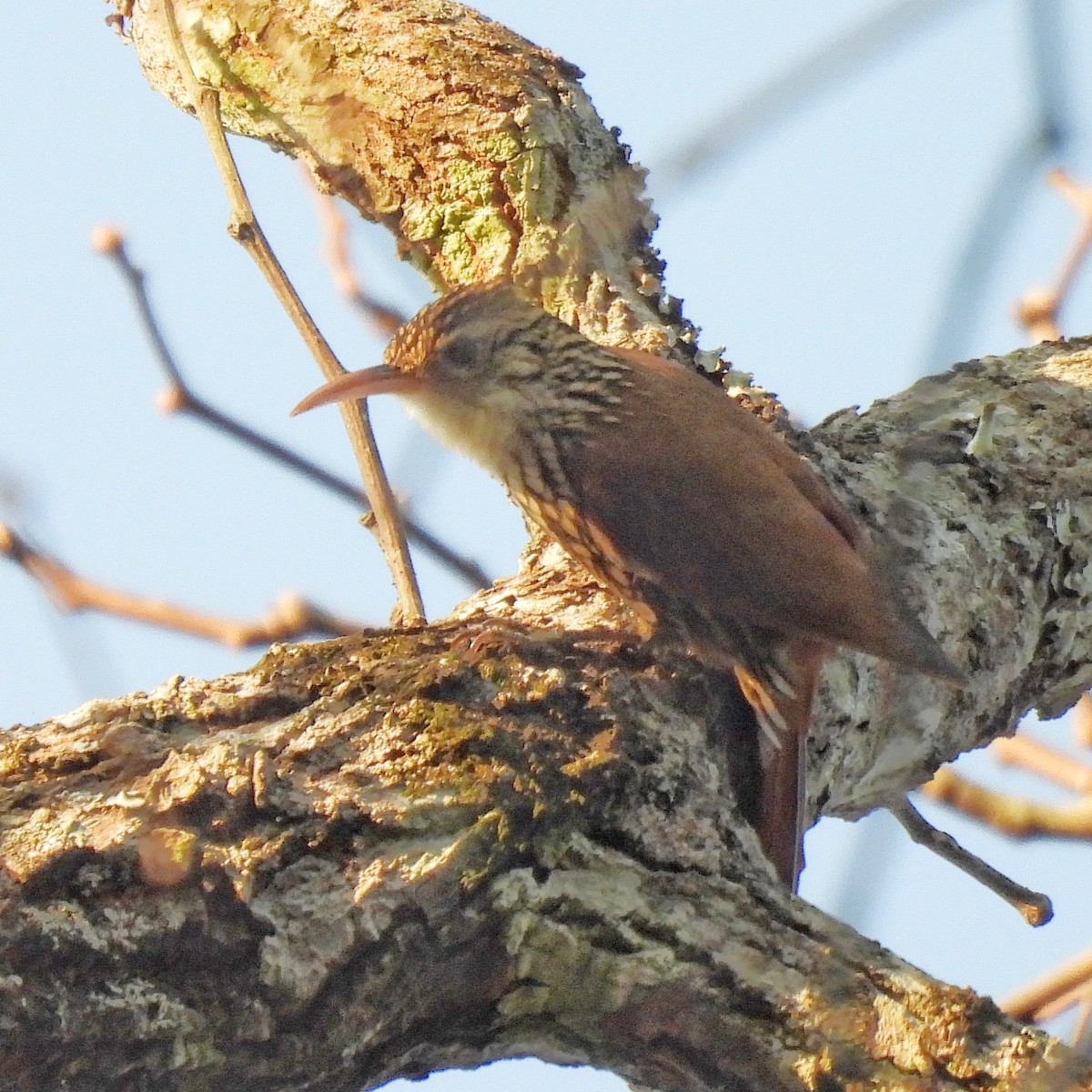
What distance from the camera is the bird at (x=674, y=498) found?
8.32 feet

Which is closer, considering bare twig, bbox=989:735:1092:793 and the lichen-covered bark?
the lichen-covered bark

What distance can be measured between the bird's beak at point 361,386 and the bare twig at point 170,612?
58 cm

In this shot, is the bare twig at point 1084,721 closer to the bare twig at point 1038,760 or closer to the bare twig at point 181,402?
the bare twig at point 1038,760

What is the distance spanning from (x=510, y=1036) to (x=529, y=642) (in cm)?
55

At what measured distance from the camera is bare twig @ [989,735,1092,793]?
3.59m

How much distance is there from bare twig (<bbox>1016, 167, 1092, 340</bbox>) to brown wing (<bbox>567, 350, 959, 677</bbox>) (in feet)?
2.50

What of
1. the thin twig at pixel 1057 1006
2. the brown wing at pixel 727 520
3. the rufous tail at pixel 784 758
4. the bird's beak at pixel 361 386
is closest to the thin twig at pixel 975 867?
the thin twig at pixel 1057 1006

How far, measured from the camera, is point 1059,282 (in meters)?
3.57

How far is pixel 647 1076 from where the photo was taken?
179cm

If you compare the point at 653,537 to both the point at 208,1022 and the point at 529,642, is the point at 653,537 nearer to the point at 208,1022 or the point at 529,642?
the point at 529,642

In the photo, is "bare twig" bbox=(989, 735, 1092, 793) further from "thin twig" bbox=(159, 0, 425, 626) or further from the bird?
"thin twig" bbox=(159, 0, 425, 626)

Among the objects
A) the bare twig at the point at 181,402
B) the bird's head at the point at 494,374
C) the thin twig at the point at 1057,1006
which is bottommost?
the thin twig at the point at 1057,1006

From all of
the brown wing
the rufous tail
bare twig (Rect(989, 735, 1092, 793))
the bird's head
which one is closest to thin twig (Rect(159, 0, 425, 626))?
the bird's head

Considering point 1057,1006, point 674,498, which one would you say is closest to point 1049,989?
point 1057,1006
